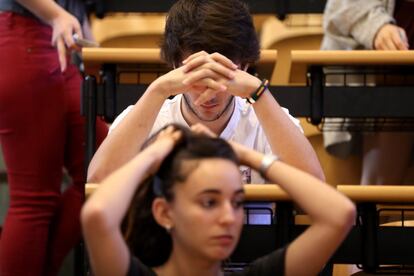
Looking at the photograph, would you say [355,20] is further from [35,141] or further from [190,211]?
[190,211]

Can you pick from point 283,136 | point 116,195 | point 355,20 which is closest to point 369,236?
point 283,136

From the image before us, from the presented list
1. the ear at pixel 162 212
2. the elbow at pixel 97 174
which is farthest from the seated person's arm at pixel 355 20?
the ear at pixel 162 212

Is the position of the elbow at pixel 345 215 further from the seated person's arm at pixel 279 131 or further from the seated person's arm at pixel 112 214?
the seated person's arm at pixel 279 131

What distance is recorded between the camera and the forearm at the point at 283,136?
2.13 meters

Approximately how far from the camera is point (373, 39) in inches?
109

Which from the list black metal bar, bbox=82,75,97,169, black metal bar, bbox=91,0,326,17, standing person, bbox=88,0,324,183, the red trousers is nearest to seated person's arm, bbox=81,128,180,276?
standing person, bbox=88,0,324,183

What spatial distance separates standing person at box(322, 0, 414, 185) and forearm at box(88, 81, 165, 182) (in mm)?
879

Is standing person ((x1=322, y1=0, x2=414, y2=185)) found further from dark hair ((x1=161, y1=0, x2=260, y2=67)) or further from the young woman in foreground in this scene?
the young woman in foreground

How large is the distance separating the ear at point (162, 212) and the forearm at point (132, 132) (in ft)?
1.49

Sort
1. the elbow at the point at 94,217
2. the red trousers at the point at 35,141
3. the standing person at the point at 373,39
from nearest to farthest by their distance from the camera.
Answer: the elbow at the point at 94,217 < the red trousers at the point at 35,141 < the standing person at the point at 373,39

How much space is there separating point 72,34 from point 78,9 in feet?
1.12

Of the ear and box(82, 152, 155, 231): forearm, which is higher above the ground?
box(82, 152, 155, 231): forearm

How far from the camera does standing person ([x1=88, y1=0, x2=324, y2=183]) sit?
2086 millimetres

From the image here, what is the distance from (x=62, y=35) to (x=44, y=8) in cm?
9
